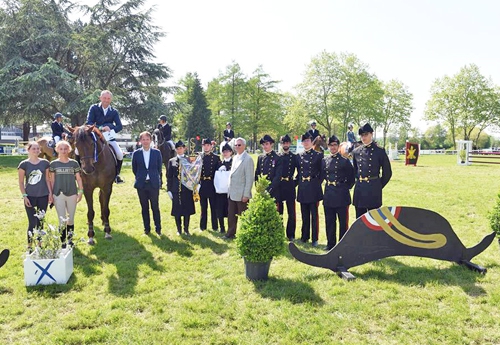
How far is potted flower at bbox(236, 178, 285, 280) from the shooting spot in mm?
4832

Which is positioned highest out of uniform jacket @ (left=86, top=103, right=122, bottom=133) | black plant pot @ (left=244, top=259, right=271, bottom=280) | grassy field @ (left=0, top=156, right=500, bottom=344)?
uniform jacket @ (left=86, top=103, right=122, bottom=133)

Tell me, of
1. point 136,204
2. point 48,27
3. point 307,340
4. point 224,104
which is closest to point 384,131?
point 224,104

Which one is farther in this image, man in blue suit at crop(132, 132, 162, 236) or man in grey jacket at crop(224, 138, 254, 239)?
man in blue suit at crop(132, 132, 162, 236)

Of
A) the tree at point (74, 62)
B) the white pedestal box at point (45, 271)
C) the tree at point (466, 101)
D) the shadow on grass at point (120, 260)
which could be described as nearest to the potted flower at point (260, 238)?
the shadow on grass at point (120, 260)

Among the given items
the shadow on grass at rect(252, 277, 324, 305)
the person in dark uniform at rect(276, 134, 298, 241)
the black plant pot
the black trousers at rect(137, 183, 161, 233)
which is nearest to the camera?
the shadow on grass at rect(252, 277, 324, 305)

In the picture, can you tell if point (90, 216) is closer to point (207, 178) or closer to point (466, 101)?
point (207, 178)

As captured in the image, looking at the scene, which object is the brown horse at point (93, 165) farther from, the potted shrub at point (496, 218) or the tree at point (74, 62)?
the tree at point (74, 62)

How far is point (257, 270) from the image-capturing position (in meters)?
5.00

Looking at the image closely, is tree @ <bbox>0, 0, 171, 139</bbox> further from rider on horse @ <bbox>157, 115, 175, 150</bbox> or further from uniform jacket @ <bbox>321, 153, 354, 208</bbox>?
uniform jacket @ <bbox>321, 153, 354, 208</bbox>

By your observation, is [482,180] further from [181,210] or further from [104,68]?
[104,68]

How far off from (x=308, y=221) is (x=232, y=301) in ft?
9.91

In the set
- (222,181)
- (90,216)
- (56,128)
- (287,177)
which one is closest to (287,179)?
(287,177)

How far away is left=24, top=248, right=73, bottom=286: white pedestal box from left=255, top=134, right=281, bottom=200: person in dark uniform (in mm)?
3605

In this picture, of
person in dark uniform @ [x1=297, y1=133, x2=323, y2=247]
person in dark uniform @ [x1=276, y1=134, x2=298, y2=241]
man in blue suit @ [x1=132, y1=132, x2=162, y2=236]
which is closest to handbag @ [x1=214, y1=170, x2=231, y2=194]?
person in dark uniform @ [x1=276, y1=134, x2=298, y2=241]
